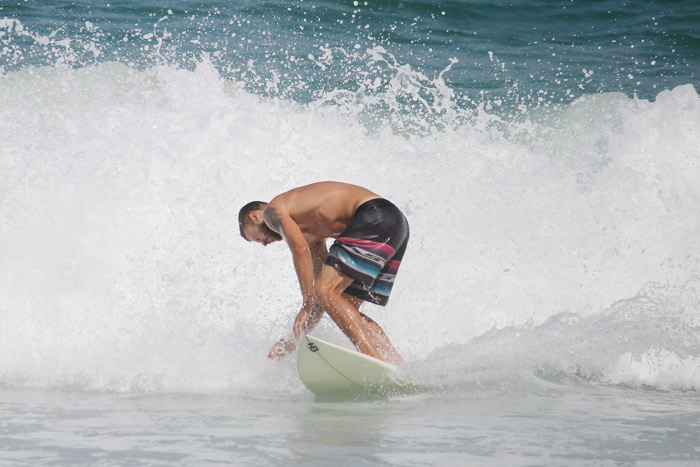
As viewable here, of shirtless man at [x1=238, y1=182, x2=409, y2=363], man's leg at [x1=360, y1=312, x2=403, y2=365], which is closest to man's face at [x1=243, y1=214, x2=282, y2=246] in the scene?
shirtless man at [x1=238, y1=182, x2=409, y2=363]

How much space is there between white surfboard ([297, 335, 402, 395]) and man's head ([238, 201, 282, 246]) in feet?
2.13

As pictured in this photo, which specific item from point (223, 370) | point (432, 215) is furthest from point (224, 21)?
point (223, 370)

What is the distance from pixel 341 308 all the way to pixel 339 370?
33cm

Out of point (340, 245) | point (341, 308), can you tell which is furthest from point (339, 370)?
point (340, 245)

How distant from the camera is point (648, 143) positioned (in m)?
8.05

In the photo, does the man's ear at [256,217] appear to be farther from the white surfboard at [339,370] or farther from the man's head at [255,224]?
the white surfboard at [339,370]

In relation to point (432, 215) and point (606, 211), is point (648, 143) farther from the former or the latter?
point (432, 215)

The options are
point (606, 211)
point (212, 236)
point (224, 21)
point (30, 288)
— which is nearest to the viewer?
point (30, 288)

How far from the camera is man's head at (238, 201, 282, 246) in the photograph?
4457mm

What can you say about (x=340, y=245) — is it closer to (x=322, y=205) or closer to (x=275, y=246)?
(x=322, y=205)

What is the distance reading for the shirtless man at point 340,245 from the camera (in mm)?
4305

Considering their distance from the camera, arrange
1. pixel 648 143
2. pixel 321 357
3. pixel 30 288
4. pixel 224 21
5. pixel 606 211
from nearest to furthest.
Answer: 1. pixel 321 357
2. pixel 30 288
3. pixel 606 211
4. pixel 648 143
5. pixel 224 21

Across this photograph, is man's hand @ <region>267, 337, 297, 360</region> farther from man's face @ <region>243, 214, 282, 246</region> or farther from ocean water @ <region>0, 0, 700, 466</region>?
man's face @ <region>243, 214, 282, 246</region>

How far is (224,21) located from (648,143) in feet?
21.6
